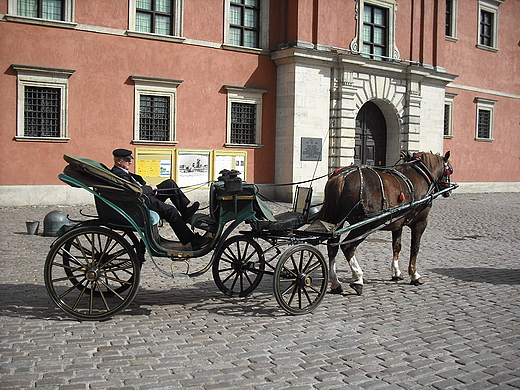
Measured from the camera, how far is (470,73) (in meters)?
28.6

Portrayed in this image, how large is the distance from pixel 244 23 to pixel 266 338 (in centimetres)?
1745

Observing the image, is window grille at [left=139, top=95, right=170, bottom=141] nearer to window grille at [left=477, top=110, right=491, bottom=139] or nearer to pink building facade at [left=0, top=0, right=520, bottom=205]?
pink building facade at [left=0, top=0, right=520, bottom=205]

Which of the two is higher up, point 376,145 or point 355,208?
point 376,145

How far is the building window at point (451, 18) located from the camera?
90.0 feet

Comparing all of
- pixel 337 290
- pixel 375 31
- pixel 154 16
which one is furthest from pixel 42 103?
pixel 375 31

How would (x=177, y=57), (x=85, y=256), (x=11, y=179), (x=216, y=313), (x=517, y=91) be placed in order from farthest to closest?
(x=517, y=91) < (x=177, y=57) < (x=11, y=179) < (x=216, y=313) < (x=85, y=256)

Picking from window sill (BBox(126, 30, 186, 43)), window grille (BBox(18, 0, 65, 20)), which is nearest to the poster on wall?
window sill (BBox(126, 30, 186, 43))

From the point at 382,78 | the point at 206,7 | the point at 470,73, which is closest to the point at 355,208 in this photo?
the point at 206,7

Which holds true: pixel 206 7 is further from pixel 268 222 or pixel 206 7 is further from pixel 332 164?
pixel 268 222

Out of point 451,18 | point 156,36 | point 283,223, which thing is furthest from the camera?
point 451,18

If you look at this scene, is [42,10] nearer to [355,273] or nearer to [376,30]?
[376,30]

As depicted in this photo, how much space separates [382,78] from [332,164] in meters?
4.24

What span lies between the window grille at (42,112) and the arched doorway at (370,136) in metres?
11.9

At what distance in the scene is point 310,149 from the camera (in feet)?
70.5
